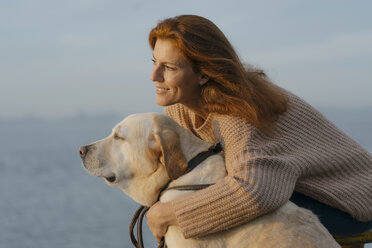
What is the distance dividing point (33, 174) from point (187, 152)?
7990 cm

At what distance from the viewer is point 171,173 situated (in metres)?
2.99

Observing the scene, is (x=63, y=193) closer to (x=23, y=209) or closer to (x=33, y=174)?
(x=23, y=209)

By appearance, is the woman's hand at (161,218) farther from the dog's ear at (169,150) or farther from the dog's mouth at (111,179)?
the dog's mouth at (111,179)

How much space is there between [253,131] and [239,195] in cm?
47

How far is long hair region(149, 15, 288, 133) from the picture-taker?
3.20m

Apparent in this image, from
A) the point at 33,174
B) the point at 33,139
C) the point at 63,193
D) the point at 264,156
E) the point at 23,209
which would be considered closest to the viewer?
the point at 264,156

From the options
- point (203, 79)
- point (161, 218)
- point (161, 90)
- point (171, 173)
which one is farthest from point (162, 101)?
point (161, 218)

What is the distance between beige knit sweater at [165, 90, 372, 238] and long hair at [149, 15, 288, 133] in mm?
88

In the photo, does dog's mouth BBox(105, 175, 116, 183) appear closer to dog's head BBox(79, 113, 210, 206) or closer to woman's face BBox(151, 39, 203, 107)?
dog's head BBox(79, 113, 210, 206)

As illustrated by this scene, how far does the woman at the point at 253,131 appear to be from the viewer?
2.96 metres

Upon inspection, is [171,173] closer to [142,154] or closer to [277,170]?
[142,154]

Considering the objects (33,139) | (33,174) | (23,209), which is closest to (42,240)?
(23,209)

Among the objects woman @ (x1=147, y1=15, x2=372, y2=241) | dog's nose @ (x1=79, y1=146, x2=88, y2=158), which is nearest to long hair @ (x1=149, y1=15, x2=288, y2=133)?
woman @ (x1=147, y1=15, x2=372, y2=241)

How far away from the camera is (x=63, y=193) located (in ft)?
203
